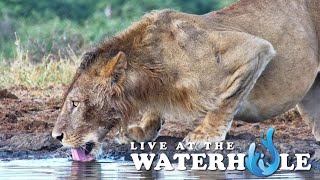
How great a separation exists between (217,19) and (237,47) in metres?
0.46

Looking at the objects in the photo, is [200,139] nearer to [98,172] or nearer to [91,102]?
[98,172]

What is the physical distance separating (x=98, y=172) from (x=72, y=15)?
55.9 feet

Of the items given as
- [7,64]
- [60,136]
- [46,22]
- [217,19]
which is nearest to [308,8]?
[217,19]

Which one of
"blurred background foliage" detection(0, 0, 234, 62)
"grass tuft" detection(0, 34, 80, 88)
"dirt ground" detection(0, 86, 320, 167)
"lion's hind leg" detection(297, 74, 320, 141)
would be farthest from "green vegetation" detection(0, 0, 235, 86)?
"lion's hind leg" detection(297, 74, 320, 141)

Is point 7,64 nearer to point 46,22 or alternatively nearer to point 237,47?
point 237,47

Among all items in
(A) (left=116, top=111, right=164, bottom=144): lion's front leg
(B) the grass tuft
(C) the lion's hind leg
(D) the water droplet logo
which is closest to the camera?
(D) the water droplet logo

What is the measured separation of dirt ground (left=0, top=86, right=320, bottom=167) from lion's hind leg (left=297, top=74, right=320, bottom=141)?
144 millimetres

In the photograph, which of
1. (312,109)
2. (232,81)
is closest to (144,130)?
(232,81)

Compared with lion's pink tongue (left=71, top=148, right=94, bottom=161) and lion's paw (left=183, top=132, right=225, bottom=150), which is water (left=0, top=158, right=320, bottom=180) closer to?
lion's pink tongue (left=71, top=148, right=94, bottom=161)

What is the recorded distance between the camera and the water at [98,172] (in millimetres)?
9633

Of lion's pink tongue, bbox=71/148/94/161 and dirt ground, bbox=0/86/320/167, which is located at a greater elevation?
dirt ground, bbox=0/86/320/167

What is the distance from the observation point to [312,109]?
11.6m

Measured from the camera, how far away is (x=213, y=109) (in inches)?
403

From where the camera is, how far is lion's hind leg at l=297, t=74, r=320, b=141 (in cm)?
1156
